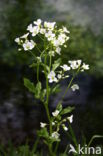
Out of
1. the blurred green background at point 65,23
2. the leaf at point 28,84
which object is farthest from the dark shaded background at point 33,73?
the leaf at point 28,84

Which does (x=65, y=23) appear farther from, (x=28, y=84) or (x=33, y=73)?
(x=28, y=84)

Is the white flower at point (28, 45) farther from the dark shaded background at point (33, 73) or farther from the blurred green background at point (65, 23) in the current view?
the blurred green background at point (65, 23)

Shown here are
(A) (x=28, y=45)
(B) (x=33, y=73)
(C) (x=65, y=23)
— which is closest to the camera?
(A) (x=28, y=45)

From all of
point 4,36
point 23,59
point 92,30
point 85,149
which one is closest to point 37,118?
point 23,59

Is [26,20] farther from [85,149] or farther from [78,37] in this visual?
[85,149]

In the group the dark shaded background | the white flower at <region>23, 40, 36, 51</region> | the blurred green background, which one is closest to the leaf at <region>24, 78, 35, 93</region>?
the white flower at <region>23, 40, 36, 51</region>

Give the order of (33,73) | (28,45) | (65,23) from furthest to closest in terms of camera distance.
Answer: (65,23) → (33,73) → (28,45)

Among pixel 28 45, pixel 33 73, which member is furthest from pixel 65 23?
pixel 28 45

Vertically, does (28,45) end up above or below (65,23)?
below

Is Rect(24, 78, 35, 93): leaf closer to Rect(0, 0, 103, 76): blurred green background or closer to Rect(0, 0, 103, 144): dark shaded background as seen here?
Rect(0, 0, 103, 144): dark shaded background
